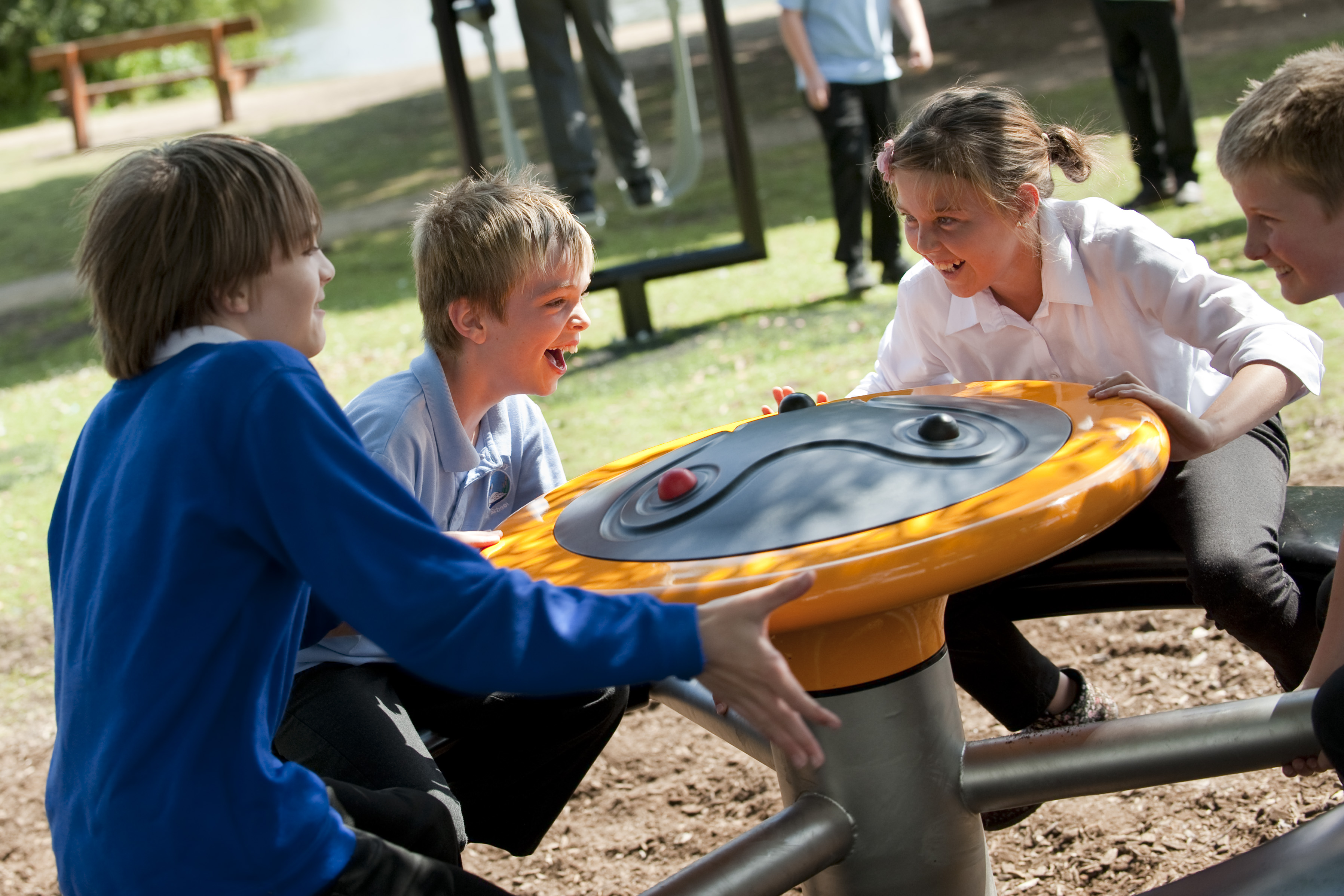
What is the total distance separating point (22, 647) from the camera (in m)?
4.19

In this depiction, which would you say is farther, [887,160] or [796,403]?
[887,160]

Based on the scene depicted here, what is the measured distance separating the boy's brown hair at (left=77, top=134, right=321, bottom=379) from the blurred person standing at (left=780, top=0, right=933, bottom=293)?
468 cm

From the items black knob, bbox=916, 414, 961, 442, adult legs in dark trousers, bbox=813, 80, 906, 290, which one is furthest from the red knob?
adult legs in dark trousers, bbox=813, 80, 906, 290

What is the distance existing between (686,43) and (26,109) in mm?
19593

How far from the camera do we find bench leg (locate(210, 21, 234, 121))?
53.7 ft

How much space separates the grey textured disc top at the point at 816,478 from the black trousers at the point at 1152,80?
17.0 feet

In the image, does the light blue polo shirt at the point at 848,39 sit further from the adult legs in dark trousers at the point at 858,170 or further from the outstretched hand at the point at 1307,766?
the outstretched hand at the point at 1307,766

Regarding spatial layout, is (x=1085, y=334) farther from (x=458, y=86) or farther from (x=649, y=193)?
(x=649, y=193)

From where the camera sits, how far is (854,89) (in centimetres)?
615

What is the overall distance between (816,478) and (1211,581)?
2.63 feet

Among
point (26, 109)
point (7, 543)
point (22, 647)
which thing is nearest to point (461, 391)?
point (22, 647)

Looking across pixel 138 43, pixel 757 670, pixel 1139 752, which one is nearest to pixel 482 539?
pixel 757 670

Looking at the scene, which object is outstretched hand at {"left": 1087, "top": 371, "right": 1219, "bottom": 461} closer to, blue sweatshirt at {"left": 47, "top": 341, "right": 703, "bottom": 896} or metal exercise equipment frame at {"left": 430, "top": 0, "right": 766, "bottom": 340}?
blue sweatshirt at {"left": 47, "top": 341, "right": 703, "bottom": 896}

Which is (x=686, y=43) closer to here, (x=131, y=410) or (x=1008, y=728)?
(x=1008, y=728)
